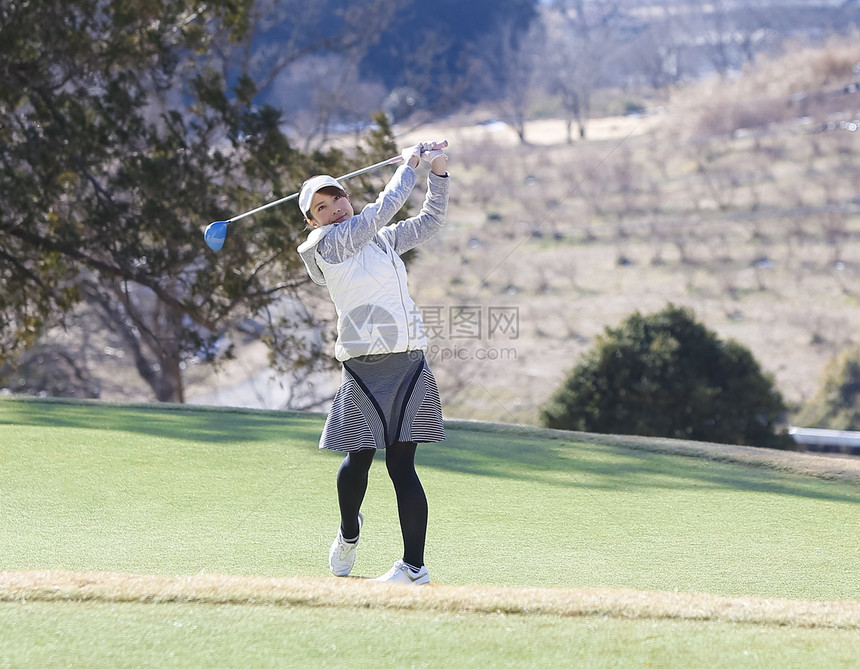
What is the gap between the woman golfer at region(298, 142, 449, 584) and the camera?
3744mm

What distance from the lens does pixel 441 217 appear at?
13.1 feet

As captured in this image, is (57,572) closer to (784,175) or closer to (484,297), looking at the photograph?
(484,297)

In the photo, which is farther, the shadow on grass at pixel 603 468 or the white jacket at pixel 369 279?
the shadow on grass at pixel 603 468

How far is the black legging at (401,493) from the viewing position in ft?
12.3

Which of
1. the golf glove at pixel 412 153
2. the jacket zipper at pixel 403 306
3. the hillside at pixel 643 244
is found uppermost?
the hillside at pixel 643 244

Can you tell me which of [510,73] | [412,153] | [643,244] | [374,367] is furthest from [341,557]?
[510,73]

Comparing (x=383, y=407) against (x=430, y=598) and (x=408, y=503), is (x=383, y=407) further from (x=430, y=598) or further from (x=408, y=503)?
(x=430, y=598)

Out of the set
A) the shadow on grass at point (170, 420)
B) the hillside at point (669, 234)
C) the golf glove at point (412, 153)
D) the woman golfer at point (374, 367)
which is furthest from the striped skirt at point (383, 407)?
the hillside at point (669, 234)

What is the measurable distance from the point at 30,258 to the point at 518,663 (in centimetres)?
1122

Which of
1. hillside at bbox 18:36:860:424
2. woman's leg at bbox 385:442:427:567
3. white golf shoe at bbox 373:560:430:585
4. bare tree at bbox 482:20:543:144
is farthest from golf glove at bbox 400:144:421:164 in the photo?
bare tree at bbox 482:20:543:144

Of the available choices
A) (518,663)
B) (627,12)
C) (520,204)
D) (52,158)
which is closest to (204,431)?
(518,663)

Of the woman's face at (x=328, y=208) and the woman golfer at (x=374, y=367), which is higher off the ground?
the woman's face at (x=328, y=208)

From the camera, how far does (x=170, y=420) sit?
7.10 m

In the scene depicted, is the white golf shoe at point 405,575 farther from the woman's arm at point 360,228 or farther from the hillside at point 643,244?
the hillside at point 643,244
